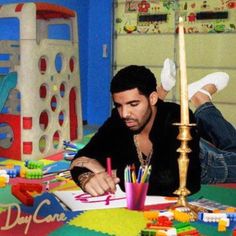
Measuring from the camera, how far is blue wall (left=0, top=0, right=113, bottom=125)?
4766mm

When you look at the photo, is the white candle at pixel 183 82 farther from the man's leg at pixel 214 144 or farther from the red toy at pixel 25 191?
the man's leg at pixel 214 144

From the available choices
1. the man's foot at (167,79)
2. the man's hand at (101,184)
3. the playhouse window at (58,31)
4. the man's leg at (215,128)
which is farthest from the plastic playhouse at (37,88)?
the man's hand at (101,184)

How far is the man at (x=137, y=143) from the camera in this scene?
1349 mm

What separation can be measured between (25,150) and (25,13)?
2.64 ft

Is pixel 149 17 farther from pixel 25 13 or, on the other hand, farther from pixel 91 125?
pixel 25 13

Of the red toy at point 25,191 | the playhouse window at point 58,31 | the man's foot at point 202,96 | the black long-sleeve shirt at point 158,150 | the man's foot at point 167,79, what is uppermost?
the playhouse window at point 58,31

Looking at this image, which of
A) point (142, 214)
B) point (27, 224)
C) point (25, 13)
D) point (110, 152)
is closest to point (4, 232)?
point (27, 224)

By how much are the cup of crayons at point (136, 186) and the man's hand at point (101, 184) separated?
0.06m

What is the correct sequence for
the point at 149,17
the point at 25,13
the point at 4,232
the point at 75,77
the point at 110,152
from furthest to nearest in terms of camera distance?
the point at 149,17 < the point at 75,77 < the point at 25,13 < the point at 110,152 < the point at 4,232

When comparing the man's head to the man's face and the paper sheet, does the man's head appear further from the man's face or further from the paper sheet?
the paper sheet

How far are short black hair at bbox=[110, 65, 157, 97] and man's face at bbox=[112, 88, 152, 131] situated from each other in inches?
0.6

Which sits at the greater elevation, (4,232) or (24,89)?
(24,89)

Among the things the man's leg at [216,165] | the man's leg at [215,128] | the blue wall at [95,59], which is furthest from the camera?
the blue wall at [95,59]

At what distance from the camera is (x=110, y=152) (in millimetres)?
1580
